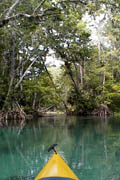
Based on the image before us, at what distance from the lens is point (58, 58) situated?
2016 centimetres

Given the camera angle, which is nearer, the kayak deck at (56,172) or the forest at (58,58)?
the kayak deck at (56,172)

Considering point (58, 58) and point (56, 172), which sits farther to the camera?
point (58, 58)

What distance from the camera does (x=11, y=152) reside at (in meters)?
5.91

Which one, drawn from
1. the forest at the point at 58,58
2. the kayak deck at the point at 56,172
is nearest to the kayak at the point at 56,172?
the kayak deck at the point at 56,172

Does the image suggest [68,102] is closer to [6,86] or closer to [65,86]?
[65,86]

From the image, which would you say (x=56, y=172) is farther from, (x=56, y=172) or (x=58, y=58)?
(x=58, y=58)

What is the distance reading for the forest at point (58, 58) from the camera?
956 cm

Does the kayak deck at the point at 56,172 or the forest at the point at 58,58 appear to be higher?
the forest at the point at 58,58

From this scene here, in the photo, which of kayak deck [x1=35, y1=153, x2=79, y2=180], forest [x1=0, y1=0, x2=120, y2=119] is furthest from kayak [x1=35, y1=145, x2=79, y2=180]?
forest [x1=0, y1=0, x2=120, y2=119]

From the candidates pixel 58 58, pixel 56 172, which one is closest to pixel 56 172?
pixel 56 172

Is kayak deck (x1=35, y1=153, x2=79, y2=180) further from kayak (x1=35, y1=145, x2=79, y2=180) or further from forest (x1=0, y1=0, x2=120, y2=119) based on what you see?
forest (x1=0, y1=0, x2=120, y2=119)

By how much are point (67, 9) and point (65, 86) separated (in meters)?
15.2

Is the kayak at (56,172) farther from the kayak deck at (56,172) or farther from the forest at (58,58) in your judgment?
the forest at (58,58)

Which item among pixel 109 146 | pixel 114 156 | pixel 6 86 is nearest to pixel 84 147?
pixel 109 146
